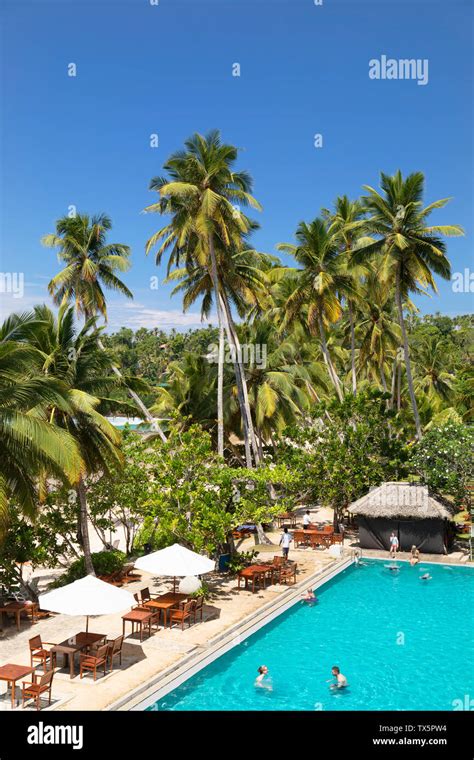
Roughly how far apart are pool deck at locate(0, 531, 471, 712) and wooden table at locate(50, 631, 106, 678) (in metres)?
0.29

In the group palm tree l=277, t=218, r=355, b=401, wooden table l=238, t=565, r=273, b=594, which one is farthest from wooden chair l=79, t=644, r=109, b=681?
palm tree l=277, t=218, r=355, b=401

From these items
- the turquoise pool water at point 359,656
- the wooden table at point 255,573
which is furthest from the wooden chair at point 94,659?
the wooden table at point 255,573

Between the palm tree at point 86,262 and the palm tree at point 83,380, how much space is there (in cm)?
824

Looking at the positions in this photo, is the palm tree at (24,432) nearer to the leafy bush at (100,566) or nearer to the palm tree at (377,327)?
the leafy bush at (100,566)

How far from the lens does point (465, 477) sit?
24.7 m

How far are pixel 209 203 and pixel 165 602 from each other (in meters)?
14.7

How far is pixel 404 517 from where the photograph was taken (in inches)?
979

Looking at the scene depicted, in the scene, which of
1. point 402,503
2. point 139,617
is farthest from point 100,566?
point 402,503

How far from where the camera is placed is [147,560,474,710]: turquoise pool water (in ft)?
44.2

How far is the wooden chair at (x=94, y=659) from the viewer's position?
1323 centimetres

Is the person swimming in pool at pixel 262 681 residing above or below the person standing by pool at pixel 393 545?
below

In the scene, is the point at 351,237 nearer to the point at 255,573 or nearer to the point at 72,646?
the point at 255,573

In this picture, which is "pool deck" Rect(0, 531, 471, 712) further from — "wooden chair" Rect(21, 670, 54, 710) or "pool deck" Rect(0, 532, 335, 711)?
"wooden chair" Rect(21, 670, 54, 710)
